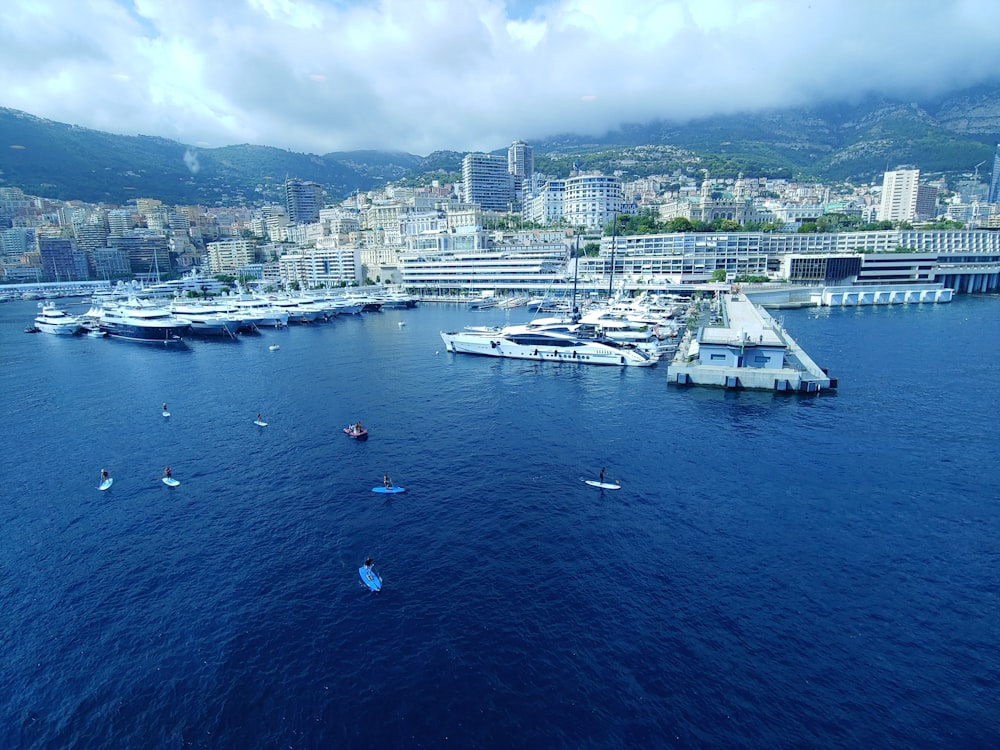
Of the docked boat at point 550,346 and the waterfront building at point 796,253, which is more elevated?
the waterfront building at point 796,253

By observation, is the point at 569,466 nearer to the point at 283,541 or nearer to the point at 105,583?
the point at 283,541

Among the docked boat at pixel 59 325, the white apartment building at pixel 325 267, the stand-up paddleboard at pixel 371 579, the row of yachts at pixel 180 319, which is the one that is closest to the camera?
the stand-up paddleboard at pixel 371 579

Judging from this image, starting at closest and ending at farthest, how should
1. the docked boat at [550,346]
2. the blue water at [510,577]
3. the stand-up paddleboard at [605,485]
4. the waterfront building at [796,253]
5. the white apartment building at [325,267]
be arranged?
the blue water at [510,577]
the stand-up paddleboard at [605,485]
the docked boat at [550,346]
the waterfront building at [796,253]
the white apartment building at [325,267]

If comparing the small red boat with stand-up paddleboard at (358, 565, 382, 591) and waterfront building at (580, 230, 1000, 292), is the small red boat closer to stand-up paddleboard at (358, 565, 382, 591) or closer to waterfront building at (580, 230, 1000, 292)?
stand-up paddleboard at (358, 565, 382, 591)

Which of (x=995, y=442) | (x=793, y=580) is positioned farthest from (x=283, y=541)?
(x=995, y=442)

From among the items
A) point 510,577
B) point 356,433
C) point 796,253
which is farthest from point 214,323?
point 796,253

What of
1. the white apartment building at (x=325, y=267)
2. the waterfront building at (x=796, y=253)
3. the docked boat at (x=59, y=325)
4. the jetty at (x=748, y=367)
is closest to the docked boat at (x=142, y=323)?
the docked boat at (x=59, y=325)

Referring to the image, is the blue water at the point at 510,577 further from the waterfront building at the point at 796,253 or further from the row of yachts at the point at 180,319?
the waterfront building at the point at 796,253

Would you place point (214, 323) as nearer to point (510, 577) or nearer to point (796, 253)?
point (510, 577)
